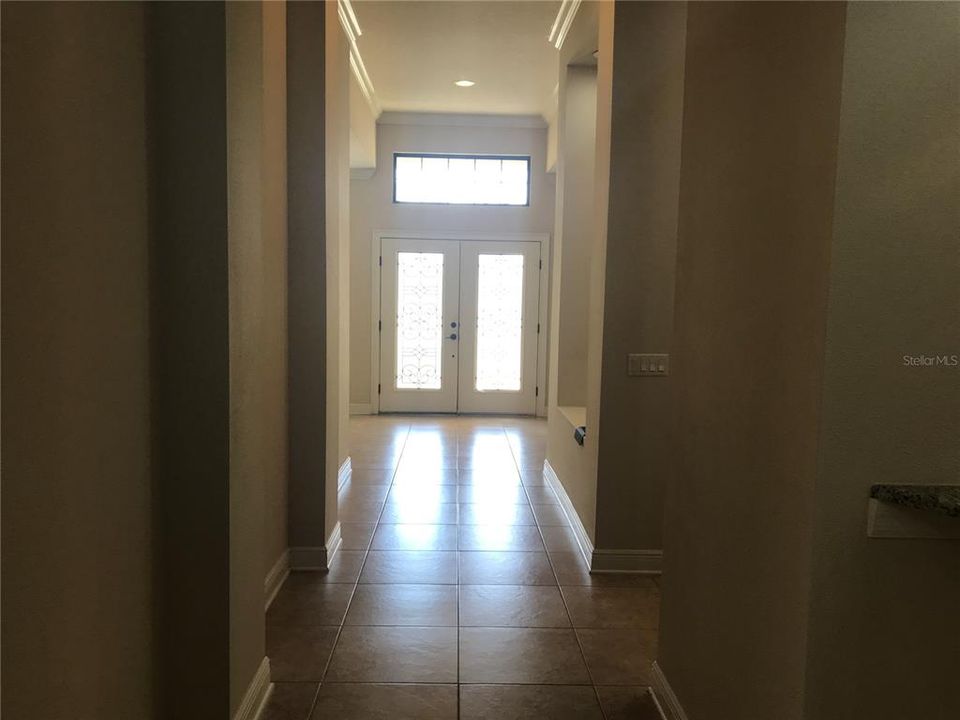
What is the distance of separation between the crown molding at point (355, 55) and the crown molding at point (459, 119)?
224 millimetres

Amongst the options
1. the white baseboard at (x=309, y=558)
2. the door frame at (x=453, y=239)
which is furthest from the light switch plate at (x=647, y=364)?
the door frame at (x=453, y=239)

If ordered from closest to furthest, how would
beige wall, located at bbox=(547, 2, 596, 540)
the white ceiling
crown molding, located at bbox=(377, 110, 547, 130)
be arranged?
1. beige wall, located at bbox=(547, 2, 596, 540)
2. the white ceiling
3. crown molding, located at bbox=(377, 110, 547, 130)

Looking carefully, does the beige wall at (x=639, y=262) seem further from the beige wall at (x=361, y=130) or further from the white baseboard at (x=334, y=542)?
the beige wall at (x=361, y=130)

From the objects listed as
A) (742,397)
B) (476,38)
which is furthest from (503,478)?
(742,397)

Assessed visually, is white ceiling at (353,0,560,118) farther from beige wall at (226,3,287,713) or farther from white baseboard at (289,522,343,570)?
white baseboard at (289,522,343,570)

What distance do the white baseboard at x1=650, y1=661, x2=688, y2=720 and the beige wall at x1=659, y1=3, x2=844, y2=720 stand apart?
Result: 56mm

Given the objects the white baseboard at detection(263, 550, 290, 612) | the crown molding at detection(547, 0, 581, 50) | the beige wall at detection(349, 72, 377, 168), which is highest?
the crown molding at detection(547, 0, 581, 50)

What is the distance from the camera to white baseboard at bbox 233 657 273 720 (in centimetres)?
222

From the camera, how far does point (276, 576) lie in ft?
11.2

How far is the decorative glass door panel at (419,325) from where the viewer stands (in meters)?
8.47

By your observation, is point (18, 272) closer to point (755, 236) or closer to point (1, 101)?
point (1, 101)

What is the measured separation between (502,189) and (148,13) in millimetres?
6861

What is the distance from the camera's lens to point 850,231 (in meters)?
1.41

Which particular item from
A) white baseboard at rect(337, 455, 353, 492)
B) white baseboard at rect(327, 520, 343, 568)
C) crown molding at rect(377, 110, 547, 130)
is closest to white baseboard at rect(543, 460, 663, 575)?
white baseboard at rect(327, 520, 343, 568)
